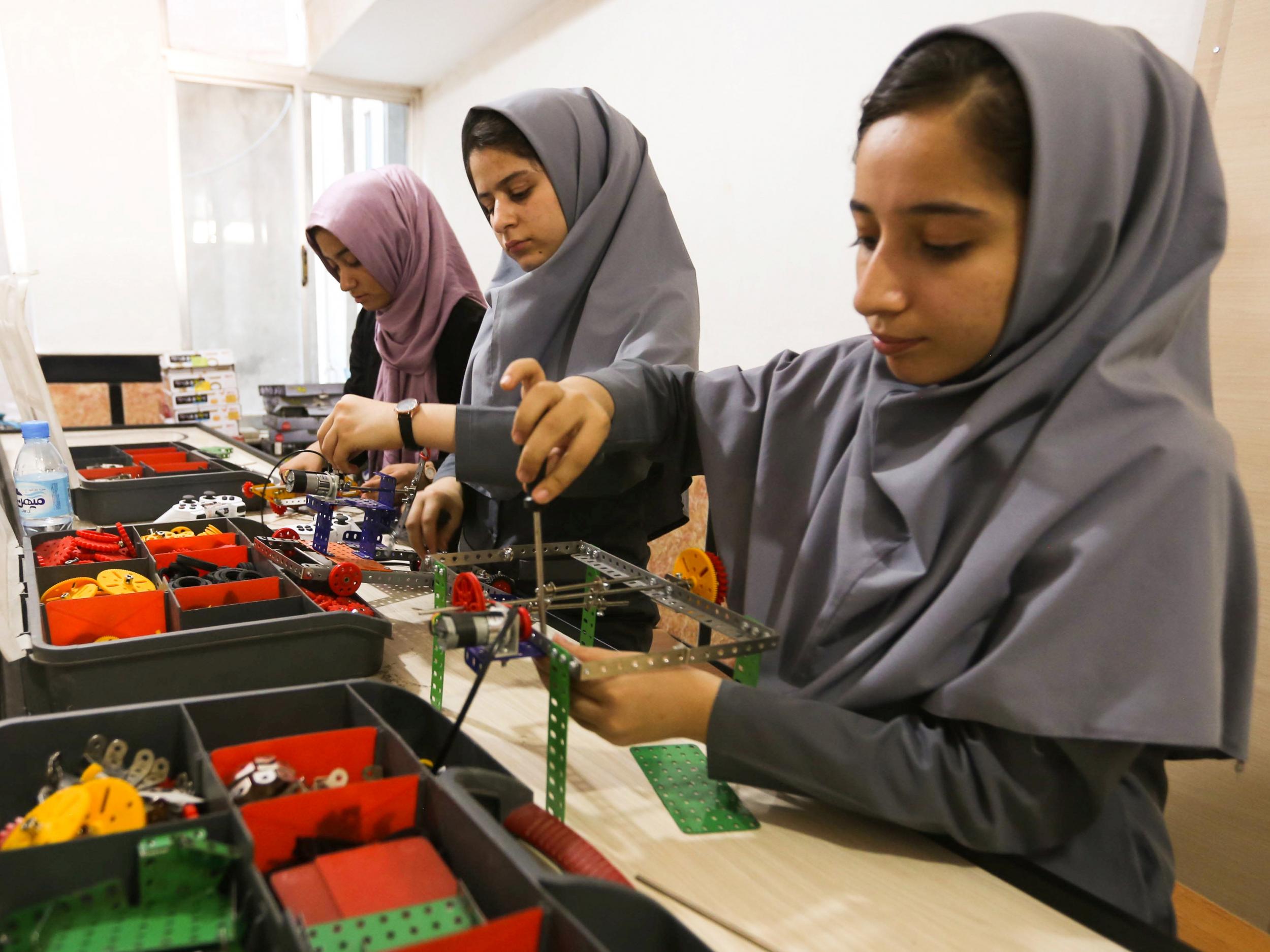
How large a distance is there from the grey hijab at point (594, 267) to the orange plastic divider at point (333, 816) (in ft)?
2.53

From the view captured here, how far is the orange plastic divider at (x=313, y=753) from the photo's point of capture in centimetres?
65

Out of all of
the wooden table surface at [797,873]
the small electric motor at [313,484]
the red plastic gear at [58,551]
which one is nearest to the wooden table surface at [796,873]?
the wooden table surface at [797,873]

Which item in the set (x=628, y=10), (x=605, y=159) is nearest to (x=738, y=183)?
(x=628, y=10)

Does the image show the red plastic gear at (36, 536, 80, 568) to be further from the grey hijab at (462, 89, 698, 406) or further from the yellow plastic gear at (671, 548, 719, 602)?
the yellow plastic gear at (671, 548, 719, 602)

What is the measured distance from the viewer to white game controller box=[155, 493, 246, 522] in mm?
1478

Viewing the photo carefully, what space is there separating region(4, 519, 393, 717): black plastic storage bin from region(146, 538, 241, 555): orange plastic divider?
20 cm

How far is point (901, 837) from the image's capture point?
2.39 feet

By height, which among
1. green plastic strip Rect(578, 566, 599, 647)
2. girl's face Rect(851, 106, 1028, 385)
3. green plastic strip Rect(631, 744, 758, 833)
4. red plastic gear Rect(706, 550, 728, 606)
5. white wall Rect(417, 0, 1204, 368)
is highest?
white wall Rect(417, 0, 1204, 368)

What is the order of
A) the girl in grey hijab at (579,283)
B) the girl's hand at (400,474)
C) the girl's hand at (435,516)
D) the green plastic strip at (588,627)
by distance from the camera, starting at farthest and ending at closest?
the girl's hand at (400,474) → the girl's hand at (435,516) → the girl in grey hijab at (579,283) → the green plastic strip at (588,627)

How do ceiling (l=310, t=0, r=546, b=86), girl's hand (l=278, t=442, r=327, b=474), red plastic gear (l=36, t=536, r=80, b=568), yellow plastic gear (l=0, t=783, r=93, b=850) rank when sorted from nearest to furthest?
1. yellow plastic gear (l=0, t=783, r=93, b=850)
2. red plastic gear (l=36, t=536, r=80, b=568)
3. girl's hand (l=278, t=442, r=327, b=474)
4. ceiling (l=310, t=0, r=546, b=86)

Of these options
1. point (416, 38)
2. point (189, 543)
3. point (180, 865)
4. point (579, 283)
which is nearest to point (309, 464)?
point (189, 543)

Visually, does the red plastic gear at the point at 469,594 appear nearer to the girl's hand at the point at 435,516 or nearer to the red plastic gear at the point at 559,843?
the red plastic gear at the point at 559,843

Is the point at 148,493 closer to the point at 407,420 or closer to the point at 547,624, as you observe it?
the point at 407,420

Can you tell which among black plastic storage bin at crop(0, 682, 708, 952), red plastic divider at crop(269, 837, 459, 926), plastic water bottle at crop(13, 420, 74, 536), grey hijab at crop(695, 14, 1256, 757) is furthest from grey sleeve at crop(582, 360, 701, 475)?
plastic water bottle at crop(13, 420, 74, 536)
